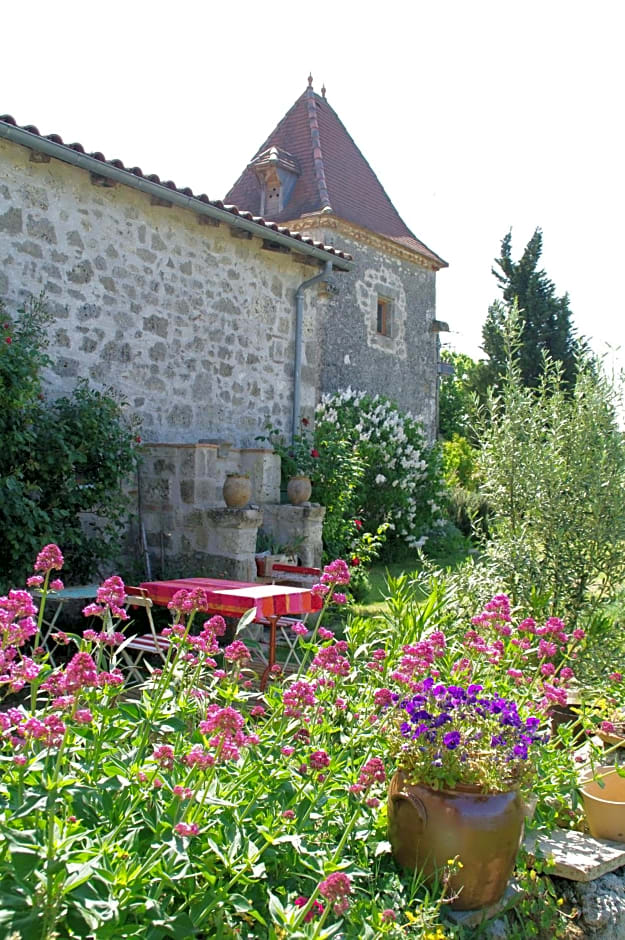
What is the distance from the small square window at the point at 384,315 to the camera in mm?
16858

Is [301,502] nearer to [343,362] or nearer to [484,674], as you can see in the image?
[484,674]

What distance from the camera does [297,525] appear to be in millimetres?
7852

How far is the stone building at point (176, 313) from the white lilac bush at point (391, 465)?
2801 millimetres

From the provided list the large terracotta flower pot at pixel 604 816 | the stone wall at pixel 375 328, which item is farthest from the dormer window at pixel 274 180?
the large terracotta flower pot at pixel 604 816

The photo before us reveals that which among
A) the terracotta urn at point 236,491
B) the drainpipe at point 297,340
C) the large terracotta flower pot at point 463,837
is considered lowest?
the large terracotta flower pot at point 463,837

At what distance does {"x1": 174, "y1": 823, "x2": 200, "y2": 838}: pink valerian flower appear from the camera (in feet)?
6.63

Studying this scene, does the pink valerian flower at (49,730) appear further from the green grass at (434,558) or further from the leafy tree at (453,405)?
the leafy tree at (453,405)

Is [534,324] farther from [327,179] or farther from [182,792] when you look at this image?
[182,792]

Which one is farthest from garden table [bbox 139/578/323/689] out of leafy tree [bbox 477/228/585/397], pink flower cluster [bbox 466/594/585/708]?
leafy tree [bbox 477/228/585/397]

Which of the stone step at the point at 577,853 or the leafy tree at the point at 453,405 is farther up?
the leafy tree at the point at 453,405

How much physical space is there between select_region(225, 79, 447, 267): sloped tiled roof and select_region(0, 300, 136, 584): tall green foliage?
9923mm

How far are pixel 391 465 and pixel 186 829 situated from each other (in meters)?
10.5

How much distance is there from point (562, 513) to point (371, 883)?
3.33m

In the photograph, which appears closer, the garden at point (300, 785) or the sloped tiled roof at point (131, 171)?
the garden at point (300, 785)
